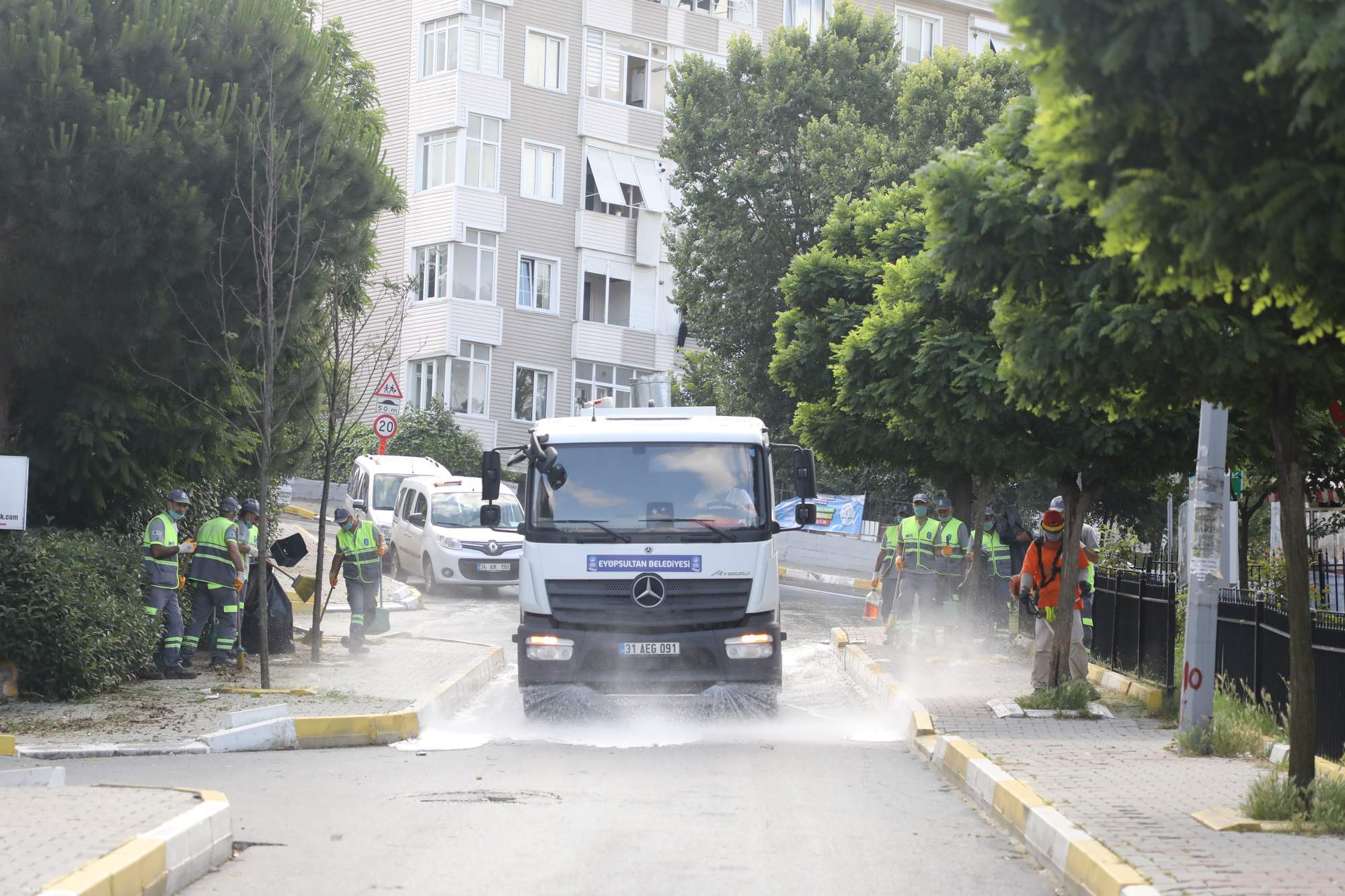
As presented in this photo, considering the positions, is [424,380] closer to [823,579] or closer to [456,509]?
[823,579]

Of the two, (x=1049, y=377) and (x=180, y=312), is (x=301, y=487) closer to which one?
(x=180, y=312)

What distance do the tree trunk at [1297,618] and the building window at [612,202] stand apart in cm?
3934

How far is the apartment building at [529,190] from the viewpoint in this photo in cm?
4450

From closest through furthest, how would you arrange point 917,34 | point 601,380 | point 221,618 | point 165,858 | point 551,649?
point 165,858
point 551,649
point 221,618
point 601,380
point 917,34

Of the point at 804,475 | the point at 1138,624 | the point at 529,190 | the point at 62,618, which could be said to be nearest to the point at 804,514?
the point at 804,475

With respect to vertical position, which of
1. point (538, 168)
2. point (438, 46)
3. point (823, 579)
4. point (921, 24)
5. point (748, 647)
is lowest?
point (823, 579)

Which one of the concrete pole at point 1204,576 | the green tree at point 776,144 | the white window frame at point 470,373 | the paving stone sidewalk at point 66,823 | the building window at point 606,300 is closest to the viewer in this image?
the paving stone sidewalk at point 66,823

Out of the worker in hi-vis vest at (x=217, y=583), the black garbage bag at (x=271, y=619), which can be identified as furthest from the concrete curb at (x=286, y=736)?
the black garbage bag at (x=271, y=619)

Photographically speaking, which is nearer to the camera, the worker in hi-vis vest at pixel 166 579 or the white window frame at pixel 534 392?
the worker in hi-vis vest at pixel 166 579

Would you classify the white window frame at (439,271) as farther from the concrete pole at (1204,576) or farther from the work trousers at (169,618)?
the concrete pole at (1204,576)

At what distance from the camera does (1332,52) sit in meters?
4.89

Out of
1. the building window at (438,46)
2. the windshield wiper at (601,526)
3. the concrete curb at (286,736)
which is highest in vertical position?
the building window at (438,46)

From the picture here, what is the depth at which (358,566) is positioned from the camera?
1891cm

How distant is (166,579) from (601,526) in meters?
4.58
